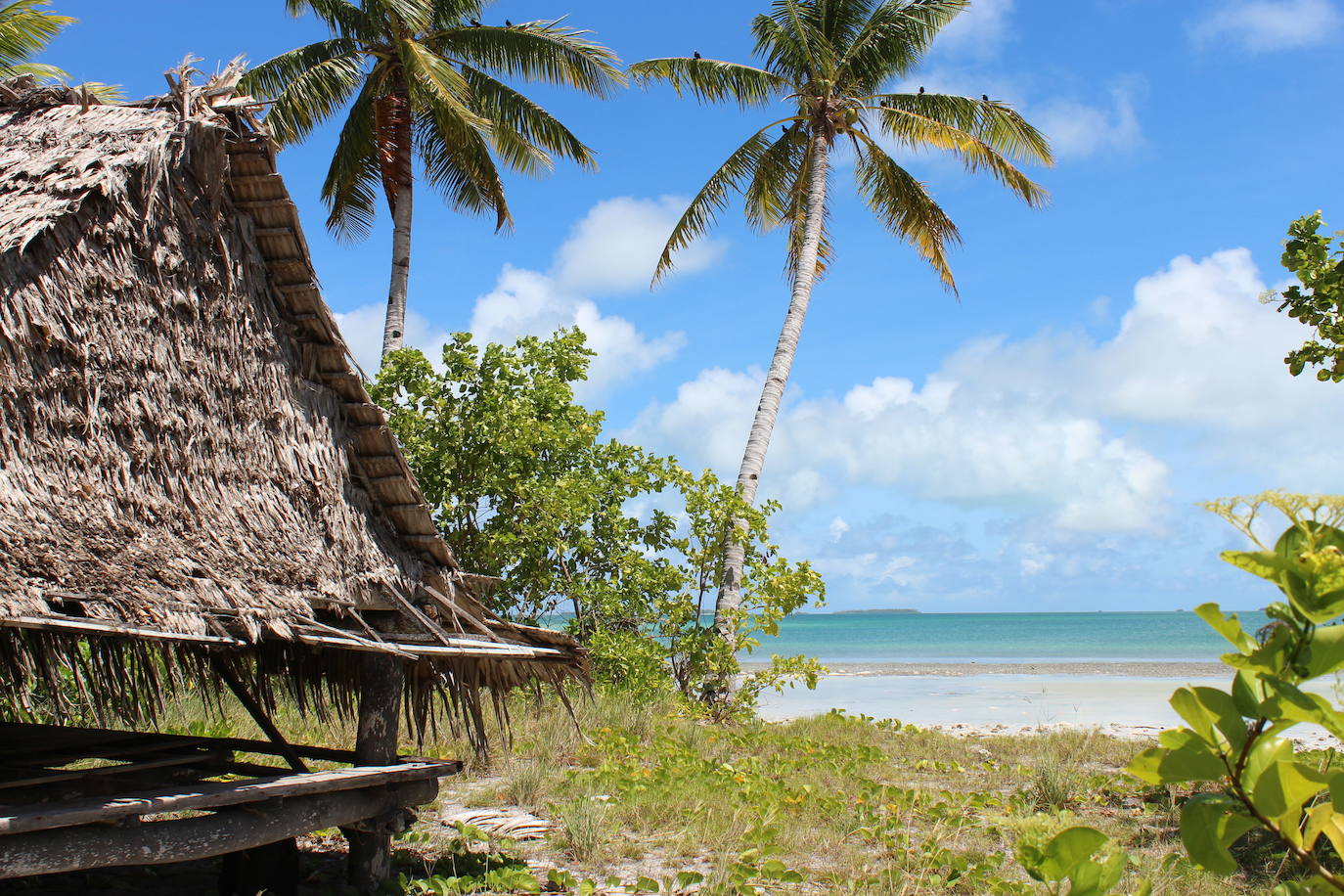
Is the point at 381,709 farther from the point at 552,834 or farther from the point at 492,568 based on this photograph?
the point at 492,568

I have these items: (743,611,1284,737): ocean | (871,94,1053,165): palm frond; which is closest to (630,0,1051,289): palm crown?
(871,94,1053,165): palm frond

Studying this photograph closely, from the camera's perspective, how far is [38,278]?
13.9ft

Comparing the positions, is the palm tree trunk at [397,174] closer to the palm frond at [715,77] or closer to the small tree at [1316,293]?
the palm frond at [715,77]

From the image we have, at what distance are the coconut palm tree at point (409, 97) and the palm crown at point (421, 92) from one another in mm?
15

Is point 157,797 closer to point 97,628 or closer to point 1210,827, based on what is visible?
point 97,628

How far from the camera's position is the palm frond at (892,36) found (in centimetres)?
1450

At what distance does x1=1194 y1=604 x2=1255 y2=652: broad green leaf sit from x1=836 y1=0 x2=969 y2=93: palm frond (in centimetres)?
1487

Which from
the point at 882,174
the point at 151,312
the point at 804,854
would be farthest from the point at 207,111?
the point at 882,174

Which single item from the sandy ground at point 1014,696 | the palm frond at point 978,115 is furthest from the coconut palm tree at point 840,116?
the sandy ground at point 1014,696

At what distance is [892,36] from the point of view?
14570mm

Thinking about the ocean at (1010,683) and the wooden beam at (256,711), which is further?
the ocean at (1010,683)

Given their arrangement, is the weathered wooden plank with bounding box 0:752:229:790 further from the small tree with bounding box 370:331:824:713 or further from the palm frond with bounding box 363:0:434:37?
the palm frond with bounding box 363:0:434:37

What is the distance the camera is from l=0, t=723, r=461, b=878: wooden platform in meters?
3.78

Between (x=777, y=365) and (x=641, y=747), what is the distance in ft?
19.9
